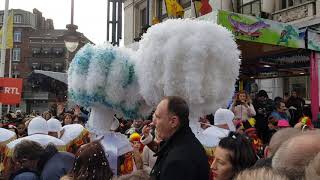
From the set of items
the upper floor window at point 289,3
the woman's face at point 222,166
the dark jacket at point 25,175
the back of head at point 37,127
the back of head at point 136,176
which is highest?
the upper floor window at point 289,3

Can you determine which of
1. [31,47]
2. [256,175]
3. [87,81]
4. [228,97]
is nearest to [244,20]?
[228,97]

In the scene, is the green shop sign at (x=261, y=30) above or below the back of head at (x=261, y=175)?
above

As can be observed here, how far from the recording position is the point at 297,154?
1.66m

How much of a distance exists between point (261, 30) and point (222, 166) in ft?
18.7

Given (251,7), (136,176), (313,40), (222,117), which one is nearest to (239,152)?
(136,176)

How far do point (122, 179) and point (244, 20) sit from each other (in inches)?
238

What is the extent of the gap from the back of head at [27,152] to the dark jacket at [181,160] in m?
1.06

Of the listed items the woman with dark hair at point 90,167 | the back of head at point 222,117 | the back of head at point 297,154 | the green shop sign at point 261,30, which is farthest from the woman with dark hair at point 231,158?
the green shop sign at point 261,30

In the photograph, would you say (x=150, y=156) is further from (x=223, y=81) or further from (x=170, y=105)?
(x=170, y=105)

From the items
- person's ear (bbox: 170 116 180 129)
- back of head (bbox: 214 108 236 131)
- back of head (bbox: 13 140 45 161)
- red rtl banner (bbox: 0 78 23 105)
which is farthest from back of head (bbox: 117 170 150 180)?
red rtl banner (bbox: 0 78 23 105)

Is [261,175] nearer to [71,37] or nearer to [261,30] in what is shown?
[261,30]

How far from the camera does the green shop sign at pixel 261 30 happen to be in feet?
23.6

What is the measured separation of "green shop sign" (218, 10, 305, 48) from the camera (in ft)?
23.6

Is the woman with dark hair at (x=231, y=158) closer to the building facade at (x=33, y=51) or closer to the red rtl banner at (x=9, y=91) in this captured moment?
the red rtl banner at (x=9, y=91)
